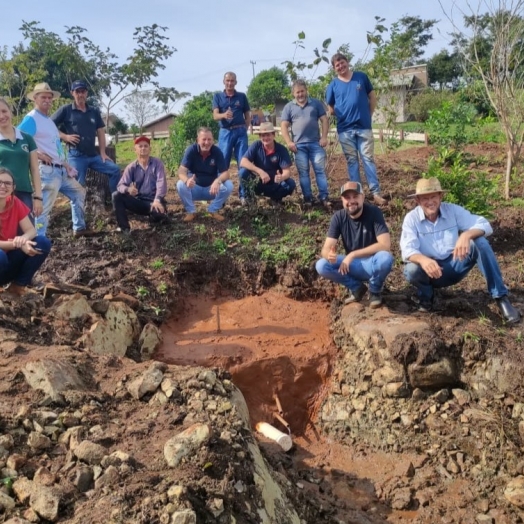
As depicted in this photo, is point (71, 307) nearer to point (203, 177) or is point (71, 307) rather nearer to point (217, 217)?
point (217, 217)

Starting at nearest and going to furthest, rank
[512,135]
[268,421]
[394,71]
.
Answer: [268,421] → [512,135] → [394,71]

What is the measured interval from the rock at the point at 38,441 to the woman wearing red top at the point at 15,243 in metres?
2.16

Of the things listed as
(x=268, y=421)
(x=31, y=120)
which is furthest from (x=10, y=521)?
(x=31, y=120)

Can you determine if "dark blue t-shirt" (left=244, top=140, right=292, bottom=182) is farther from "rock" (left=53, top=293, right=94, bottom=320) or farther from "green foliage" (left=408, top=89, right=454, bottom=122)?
"green foliage" (left=408, top=89, right=454, bottom=122)

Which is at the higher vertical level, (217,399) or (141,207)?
(141,207)

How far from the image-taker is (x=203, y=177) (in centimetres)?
777

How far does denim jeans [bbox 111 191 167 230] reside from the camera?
7258 mm

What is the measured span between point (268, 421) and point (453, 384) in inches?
71.7

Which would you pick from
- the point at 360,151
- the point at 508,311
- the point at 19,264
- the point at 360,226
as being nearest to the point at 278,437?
the point at 360,226

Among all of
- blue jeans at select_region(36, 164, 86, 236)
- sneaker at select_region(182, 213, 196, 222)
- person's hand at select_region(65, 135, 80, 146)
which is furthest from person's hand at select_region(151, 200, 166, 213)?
person's hand at select_region(65, 135, 80, 146)

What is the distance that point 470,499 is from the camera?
4.57 meters

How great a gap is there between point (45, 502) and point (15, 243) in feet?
9.26

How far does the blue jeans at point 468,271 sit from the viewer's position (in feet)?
17.3

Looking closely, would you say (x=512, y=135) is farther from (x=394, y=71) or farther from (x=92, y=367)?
(x=92, y=367)
